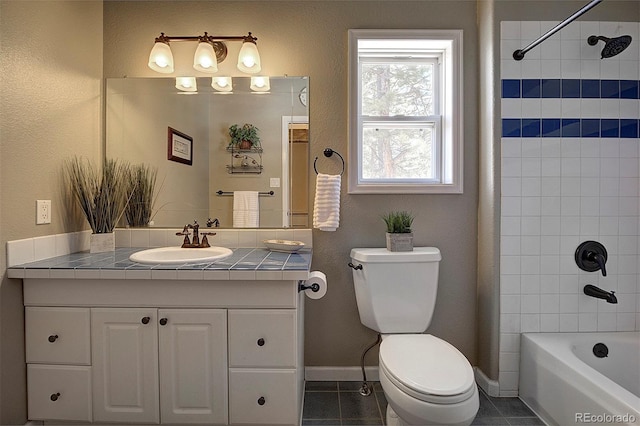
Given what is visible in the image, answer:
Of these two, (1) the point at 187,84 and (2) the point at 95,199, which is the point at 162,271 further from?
(1) the point at 187,84

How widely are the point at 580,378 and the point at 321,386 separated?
126cm

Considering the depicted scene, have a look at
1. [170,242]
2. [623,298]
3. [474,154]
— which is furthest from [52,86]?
[623,298]

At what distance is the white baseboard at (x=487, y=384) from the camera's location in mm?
1831

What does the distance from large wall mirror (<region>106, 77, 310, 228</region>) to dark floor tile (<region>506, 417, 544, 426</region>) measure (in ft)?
4.73

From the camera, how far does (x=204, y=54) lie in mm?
1862

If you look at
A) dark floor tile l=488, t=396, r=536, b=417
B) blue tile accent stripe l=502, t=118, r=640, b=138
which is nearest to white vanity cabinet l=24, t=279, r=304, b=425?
dark floor tile l=488, t=396, r=536, b=417

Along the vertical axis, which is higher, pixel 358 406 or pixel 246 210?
pixel 246 210

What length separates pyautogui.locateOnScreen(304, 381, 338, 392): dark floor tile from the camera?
1.92m

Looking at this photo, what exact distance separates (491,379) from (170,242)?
2.00 metres

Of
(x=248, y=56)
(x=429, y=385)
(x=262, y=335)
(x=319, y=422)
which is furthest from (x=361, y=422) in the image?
(x=248, y=56)

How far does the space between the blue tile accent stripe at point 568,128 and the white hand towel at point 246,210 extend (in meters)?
1.45

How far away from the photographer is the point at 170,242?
1.97 meters

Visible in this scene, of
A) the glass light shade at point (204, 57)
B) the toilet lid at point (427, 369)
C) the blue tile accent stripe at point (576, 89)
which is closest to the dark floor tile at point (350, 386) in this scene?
the toilet lid at point (427, 369)

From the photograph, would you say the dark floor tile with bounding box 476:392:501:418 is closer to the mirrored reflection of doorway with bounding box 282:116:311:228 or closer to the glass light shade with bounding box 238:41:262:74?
the mirrored reflection of doorway with bounding box 282:116:311:228
